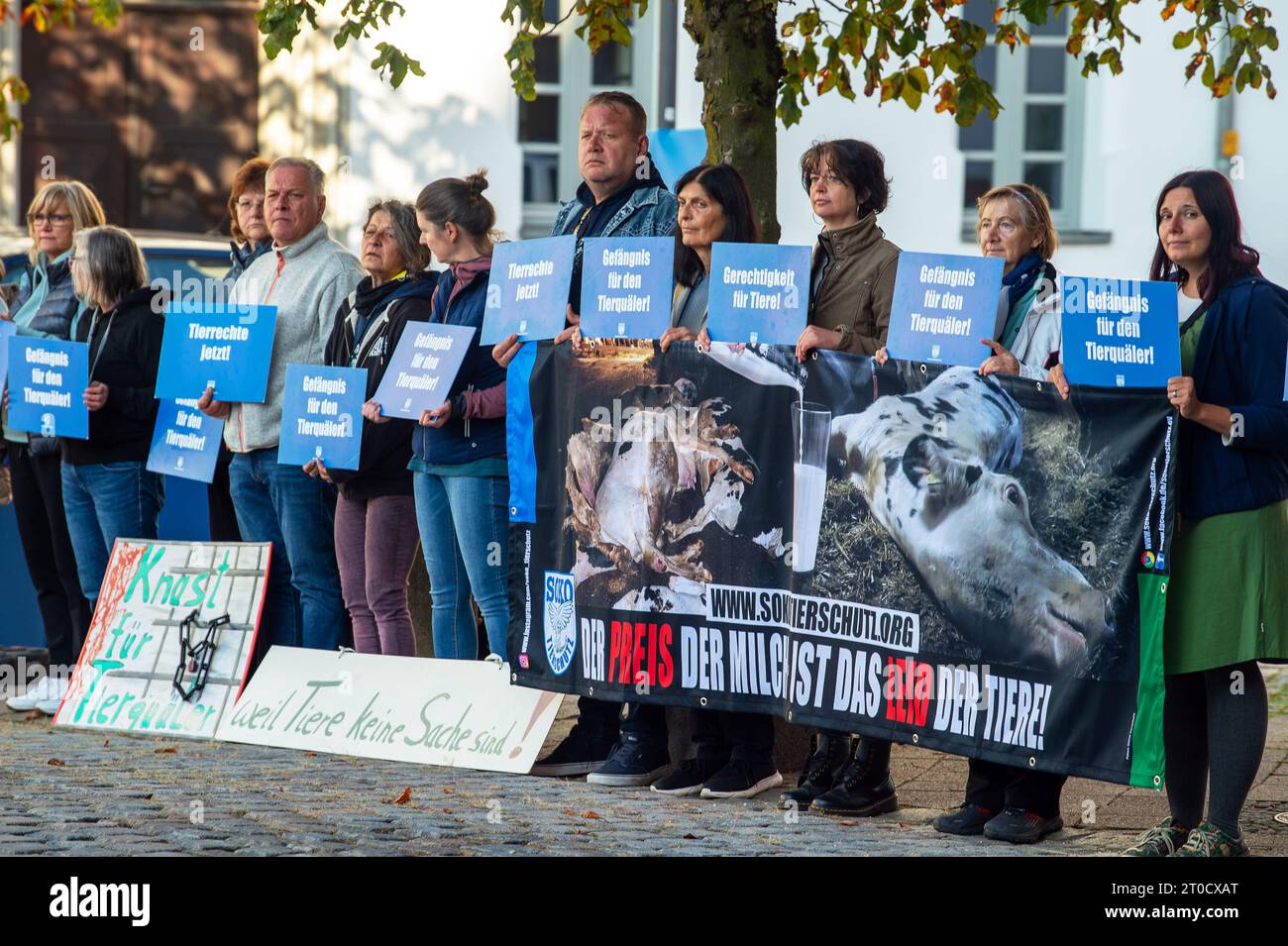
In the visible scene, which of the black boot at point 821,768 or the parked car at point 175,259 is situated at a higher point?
the parked car at point 175,259

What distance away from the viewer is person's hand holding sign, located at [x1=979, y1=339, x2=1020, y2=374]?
582cm

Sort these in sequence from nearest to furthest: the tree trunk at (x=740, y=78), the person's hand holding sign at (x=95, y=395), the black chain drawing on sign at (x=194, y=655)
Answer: the tree trunk at (x=740, y=78)
the black chain drawing on sign at (x=194, y=655)
the person's hand holding sign at (x=95, y=395)

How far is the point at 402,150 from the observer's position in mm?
15859

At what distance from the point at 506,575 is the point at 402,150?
30.6ft

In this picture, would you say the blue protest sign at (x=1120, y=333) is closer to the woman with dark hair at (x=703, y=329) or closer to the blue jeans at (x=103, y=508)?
the woman with dark hair at (x=703, y=329)

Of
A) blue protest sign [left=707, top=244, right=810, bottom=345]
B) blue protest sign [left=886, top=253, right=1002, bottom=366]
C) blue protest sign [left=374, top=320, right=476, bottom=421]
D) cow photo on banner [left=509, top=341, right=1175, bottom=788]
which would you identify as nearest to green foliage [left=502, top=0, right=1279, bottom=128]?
blue protest sign [left=374, top=320, right=476, bottom=421]

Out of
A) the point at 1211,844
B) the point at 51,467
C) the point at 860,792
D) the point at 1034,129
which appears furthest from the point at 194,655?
the point at 1034,129

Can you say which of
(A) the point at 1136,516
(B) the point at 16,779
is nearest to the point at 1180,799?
(A) the point at 1136,516

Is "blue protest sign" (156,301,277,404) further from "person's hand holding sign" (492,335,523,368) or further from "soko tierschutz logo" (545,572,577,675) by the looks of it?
"soko tierschutz logo" (545,572,577,675)

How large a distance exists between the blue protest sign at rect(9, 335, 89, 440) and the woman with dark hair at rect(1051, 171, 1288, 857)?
471 centimetres

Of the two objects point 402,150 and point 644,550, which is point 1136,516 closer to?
point 644,550

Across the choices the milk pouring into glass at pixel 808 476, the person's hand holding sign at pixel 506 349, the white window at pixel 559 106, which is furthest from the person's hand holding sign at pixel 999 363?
the white window at pixel 559 106

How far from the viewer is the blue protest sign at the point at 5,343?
29.3 feet
